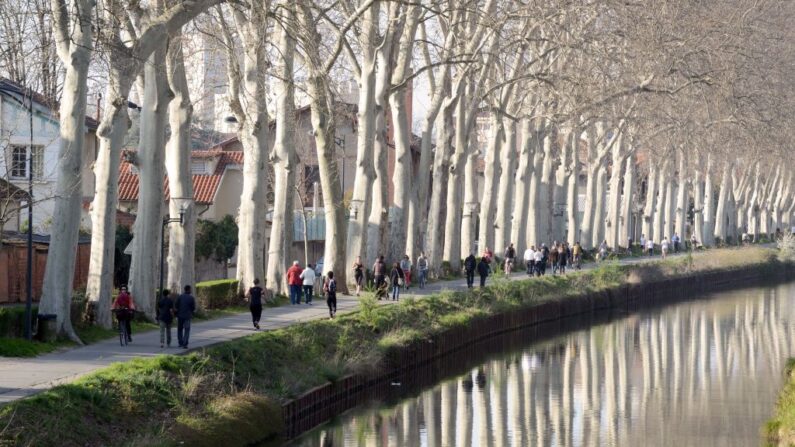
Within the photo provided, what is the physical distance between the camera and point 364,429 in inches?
1183

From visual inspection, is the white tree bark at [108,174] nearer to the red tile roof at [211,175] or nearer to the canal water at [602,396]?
the canal water at [602,396]

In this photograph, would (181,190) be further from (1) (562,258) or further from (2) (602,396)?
(1) (562,258)

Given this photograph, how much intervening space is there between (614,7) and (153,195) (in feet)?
62.6

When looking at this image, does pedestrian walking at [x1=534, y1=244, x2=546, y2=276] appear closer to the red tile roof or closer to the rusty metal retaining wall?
the rusty metal retaining wall

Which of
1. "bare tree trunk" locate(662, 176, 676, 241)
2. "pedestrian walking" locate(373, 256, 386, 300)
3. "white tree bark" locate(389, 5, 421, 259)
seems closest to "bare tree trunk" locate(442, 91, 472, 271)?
"white tree bark" locate(389, 5, 421, 259)

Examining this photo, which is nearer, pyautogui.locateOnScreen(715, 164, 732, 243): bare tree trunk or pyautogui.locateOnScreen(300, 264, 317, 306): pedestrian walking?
pyautogui.locateOnScreen(300, 264, 317, 306): pedestrian walking

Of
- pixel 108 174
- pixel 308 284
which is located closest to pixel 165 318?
pixel 108 174

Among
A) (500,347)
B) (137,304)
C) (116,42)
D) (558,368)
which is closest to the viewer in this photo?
(116,42)

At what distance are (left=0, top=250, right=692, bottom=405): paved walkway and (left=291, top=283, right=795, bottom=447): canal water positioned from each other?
3779 mm

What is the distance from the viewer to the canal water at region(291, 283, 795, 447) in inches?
1192

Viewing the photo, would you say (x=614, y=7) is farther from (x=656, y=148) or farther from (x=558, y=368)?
(x=656, y=148)

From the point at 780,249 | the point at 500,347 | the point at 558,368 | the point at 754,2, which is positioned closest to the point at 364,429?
the point at 558,368

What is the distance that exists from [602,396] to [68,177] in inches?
580

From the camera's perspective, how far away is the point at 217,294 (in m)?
42.1
